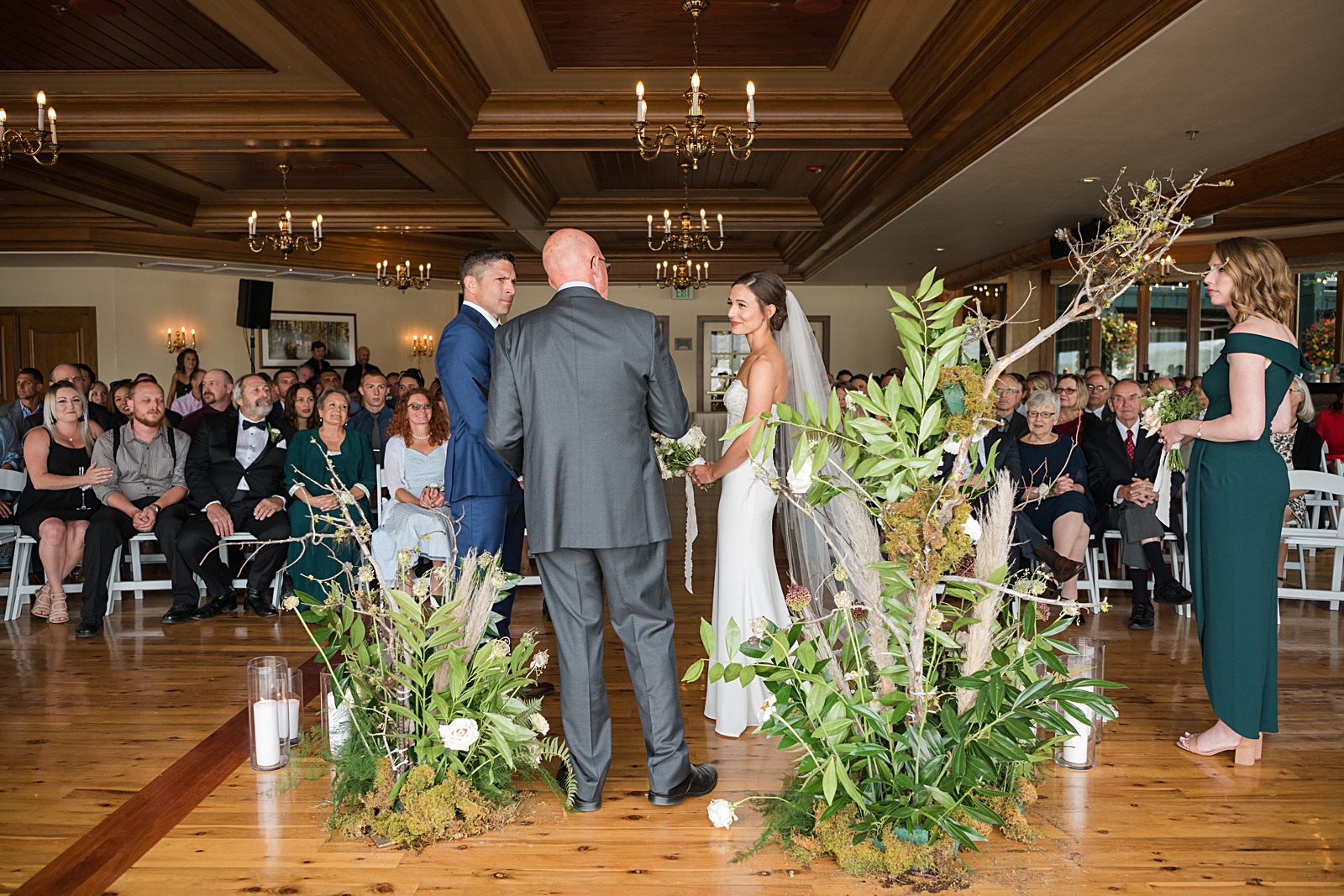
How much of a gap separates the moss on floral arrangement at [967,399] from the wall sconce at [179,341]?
42.2ft

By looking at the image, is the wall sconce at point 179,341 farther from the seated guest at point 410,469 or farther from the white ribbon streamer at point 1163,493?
the white ribbon streamer at point 1163,493

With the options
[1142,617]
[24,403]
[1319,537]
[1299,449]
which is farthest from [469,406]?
[1299,449]

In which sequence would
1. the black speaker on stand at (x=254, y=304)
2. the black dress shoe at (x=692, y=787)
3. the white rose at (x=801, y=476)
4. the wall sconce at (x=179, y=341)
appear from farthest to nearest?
1. the wall sconce at (x=179, y=341)
2. the black speaker on stand at (x=254, y=304)
3. the black dress shoe at (x=692, y=787)
4. the white rose at (x=801, y=476)

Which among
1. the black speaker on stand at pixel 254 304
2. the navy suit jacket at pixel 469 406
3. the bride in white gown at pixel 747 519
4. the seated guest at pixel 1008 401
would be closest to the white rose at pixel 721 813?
the bride in white gown at pixel 747 519

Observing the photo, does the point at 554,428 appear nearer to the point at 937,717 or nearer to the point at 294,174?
the point at 937,717

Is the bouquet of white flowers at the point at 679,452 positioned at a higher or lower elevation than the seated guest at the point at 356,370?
lower

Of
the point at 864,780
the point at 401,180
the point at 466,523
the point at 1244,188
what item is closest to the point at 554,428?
the point at 466,523

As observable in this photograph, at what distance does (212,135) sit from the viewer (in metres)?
7.04

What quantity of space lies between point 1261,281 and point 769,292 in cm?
163

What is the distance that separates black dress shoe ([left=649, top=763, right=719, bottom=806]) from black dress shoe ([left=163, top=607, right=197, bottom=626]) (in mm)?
3582

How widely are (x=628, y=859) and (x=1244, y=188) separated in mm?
7831

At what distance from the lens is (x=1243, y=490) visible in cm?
328

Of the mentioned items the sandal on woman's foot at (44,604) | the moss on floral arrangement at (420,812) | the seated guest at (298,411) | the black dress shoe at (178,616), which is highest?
the seated guest at (298,411)

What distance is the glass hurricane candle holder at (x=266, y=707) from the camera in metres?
3.29
